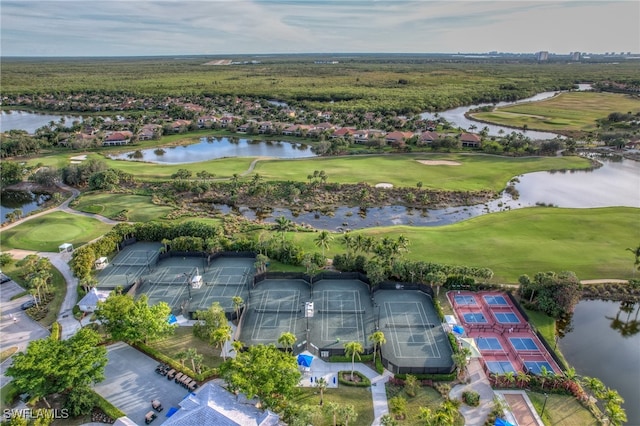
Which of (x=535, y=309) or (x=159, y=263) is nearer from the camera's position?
(x=535, y=309)

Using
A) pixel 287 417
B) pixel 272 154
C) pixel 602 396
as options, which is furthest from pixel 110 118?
pixel 602 396

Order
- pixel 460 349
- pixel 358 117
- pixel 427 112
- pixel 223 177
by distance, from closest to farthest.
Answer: pixel 460 349
pixel 223 177
pixel 358 117
pixel 427 112

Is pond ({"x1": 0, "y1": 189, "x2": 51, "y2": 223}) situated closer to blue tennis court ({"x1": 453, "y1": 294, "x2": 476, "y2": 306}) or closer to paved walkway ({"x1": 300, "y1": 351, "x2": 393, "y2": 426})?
paved walkway ({"x1": 300, "y1": 351, "x2": 393, "y2": 426})

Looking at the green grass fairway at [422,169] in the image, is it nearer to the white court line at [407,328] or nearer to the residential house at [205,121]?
the white court line at [407,328]

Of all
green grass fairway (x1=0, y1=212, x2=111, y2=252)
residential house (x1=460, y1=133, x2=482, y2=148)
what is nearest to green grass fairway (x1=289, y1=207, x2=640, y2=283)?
green grass fairway (x1=0, y1=212, x2=111, y2=252)

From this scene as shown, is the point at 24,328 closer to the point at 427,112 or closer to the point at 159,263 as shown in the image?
the point at 159,263

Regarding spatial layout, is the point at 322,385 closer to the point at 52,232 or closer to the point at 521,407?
the point at 521,407
